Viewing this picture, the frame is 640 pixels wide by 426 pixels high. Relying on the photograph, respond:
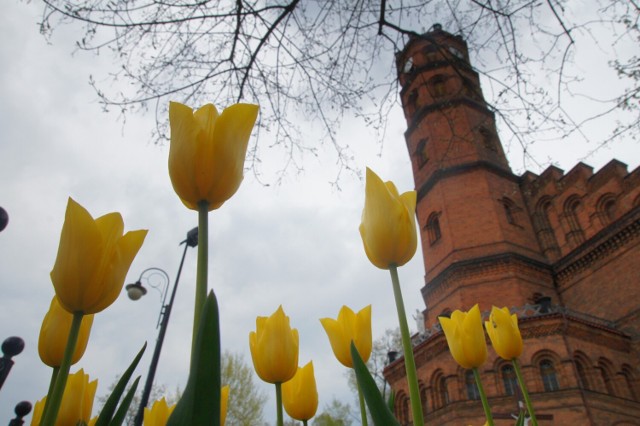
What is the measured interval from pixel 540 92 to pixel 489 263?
43.9 ft

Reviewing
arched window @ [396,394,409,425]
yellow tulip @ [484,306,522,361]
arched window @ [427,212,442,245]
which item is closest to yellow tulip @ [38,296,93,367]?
yellow tulip @ [484,306,522,361]

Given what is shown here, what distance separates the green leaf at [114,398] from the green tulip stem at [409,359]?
1.53 ft

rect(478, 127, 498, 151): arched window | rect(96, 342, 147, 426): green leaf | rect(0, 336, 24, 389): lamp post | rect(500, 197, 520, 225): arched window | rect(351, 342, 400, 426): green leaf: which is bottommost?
rect(351, 342, 400, 426): green leaf

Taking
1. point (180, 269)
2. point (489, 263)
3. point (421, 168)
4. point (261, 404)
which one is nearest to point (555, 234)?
point (489, 263)

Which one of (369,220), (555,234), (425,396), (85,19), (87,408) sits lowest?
(87,408)

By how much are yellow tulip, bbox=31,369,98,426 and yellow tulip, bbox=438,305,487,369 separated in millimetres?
907

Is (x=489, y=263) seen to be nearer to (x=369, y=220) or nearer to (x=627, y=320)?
(x=627, y=320)

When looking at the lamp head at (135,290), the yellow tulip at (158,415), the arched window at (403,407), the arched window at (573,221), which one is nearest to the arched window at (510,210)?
the arched window at (573,221)

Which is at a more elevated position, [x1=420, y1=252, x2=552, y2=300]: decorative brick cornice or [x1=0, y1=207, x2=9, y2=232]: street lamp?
[x1=420, y1=252, x2=552, y2=300]: decorative brick cornice

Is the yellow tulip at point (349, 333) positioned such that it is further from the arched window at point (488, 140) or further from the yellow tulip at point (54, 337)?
the arched window at point (488, 140)

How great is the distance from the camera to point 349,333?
125 centimetres

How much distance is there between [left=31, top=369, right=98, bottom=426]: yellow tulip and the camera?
0.93 metres

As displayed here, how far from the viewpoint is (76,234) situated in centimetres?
70

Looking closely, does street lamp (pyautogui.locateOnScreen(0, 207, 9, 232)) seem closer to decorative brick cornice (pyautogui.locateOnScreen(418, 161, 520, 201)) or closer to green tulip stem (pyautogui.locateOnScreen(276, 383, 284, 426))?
green tulip stem (pyautogui.locateOnScreen(276, 383, 284, 426))
